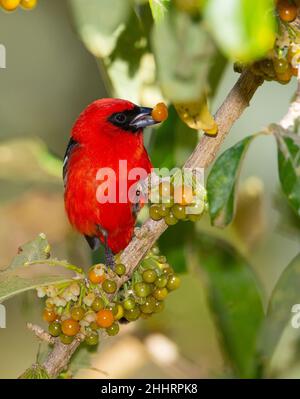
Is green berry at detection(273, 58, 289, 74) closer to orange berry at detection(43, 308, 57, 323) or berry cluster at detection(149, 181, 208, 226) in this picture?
berry cluster at detection(149, 181, 208, 226)

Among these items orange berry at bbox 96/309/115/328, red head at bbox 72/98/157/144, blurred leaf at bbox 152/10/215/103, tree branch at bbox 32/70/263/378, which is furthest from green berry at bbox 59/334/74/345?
red head at bbox 72/98/157/144

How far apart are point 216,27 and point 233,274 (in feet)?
7.41

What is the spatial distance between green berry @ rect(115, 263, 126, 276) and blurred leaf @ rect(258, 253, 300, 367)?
28.6 inches

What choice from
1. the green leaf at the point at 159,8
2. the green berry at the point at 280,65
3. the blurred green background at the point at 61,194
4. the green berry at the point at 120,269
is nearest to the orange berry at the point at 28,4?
the green leaf at the point at 159,8

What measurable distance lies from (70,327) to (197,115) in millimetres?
779

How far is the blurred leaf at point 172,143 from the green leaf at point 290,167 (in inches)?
41.8

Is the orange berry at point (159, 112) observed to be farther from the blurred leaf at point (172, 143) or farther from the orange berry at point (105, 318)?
the orange berry at point (105, 318)

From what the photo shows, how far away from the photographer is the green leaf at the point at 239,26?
0.88 m

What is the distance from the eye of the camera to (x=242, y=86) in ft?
6.76

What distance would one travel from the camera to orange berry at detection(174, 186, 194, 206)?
85.8 inches

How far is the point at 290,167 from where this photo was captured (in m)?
2.02

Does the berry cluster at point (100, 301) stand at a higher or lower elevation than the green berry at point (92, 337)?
higher
